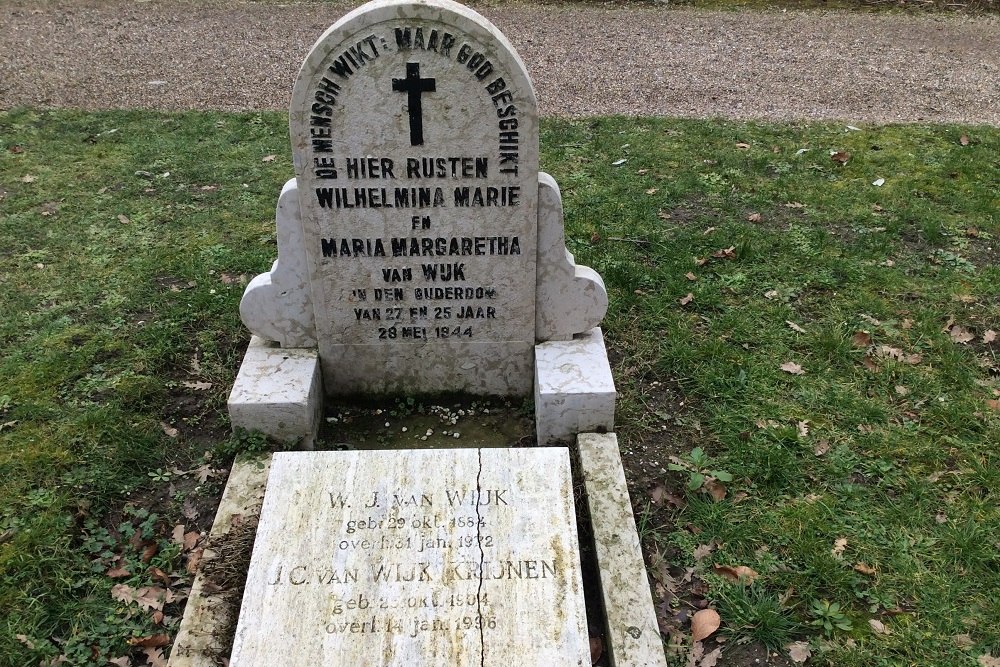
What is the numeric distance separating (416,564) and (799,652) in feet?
5.25

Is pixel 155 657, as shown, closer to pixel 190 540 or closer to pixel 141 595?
pixel 141 595

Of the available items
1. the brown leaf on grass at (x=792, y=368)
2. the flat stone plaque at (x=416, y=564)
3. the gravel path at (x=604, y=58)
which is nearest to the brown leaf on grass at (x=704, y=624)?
the flat stone plaque at (x=416, y=564)

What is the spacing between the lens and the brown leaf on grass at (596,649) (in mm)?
3051

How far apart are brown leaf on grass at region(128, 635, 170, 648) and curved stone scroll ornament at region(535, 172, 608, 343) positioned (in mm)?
2268

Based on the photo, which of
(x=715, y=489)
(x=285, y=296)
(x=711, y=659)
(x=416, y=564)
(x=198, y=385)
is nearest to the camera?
(x=416, y=564)

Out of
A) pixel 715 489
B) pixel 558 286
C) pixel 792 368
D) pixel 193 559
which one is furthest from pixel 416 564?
pixel 792 368

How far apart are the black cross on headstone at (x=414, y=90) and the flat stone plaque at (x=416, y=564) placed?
61.5 inches

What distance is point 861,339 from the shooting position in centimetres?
489

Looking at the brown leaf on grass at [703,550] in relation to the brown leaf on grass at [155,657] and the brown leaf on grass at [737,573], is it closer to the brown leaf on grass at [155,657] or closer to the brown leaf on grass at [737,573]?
the brown leaf on grass at [737,573]

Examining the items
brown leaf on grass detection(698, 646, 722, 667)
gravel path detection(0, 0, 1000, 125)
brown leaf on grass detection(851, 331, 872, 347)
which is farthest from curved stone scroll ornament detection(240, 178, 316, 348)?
gravel path detection(0, 0, 1000, 125)

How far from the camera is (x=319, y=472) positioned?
2906 millimetres

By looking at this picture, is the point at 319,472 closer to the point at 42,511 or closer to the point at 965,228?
the point at 42,511

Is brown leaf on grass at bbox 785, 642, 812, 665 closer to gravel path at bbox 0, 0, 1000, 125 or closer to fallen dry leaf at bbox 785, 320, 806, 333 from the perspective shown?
fallen dry leaf at bbox 785, 320, 806, 333

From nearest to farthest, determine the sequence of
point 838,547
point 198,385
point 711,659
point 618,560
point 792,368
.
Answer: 1. point 711,659
2. point 618,560
3. point 838,547
4. point 198,385
5. point 792,368
